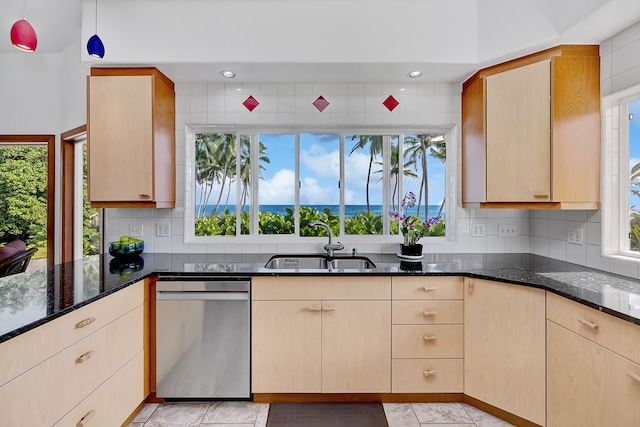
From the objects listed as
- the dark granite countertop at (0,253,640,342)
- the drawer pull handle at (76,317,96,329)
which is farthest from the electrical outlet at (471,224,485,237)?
the drawer pull handle at (76,317,96,329)

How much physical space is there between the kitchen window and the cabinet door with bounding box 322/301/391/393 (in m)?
0.82

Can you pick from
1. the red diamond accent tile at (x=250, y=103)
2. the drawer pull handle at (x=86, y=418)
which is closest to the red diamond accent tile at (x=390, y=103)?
the red diamond accent tile at (x=250, y=103)

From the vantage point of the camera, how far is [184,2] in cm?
208

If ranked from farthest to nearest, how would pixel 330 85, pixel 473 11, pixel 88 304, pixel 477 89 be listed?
pixel 330 85 < pixel 477 89 < pixel 473 11 < pixel 88 304

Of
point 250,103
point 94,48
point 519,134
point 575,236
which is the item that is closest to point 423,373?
point 575,236

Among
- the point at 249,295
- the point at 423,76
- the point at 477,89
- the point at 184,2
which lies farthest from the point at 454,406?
the point at 184,2

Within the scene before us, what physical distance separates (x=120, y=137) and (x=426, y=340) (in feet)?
7.89

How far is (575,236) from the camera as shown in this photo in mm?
2131

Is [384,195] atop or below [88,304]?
atop

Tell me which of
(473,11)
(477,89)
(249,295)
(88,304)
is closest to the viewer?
(88,304)

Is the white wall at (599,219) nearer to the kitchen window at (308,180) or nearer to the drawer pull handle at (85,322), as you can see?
the kitchen window at (308,180)

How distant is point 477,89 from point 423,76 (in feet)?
1.28

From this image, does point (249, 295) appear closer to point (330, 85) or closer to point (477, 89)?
point (330, 85)

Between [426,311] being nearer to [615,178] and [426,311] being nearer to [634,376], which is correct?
[634,376]
